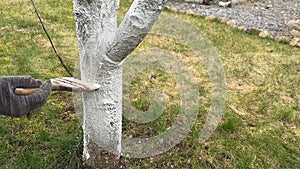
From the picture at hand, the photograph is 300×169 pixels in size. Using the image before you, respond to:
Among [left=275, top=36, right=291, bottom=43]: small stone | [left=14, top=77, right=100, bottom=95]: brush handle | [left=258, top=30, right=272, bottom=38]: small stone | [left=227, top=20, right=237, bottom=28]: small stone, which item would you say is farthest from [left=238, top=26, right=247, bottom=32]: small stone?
[left=14, top=77, right=100, bottom=95]: brush handle

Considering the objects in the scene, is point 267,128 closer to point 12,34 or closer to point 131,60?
point 131,60

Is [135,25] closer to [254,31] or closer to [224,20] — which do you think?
[254,31]

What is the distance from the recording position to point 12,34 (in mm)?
3432

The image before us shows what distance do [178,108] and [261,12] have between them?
3279 mm

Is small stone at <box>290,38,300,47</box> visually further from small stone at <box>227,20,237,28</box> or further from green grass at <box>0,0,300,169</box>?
small stone at <box>227,20,237,28</box>

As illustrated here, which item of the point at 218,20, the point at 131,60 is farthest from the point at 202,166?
the point at 218,20

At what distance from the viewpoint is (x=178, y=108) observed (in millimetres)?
2371

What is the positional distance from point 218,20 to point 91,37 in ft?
10.6

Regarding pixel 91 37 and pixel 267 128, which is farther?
pixel 267 128

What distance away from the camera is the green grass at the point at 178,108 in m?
1.90

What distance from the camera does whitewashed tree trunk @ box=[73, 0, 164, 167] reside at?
1219 mm

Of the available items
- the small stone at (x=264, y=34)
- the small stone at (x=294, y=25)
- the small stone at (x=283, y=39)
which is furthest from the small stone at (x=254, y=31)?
the small stone at (x=294, y=25)

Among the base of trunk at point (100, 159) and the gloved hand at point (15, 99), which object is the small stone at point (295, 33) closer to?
the base of trunk at point (100, 159)

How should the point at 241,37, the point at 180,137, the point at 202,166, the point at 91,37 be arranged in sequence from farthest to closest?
the point at 241,37
the point at 180,137
the point at 202,166
the point at 91,37
